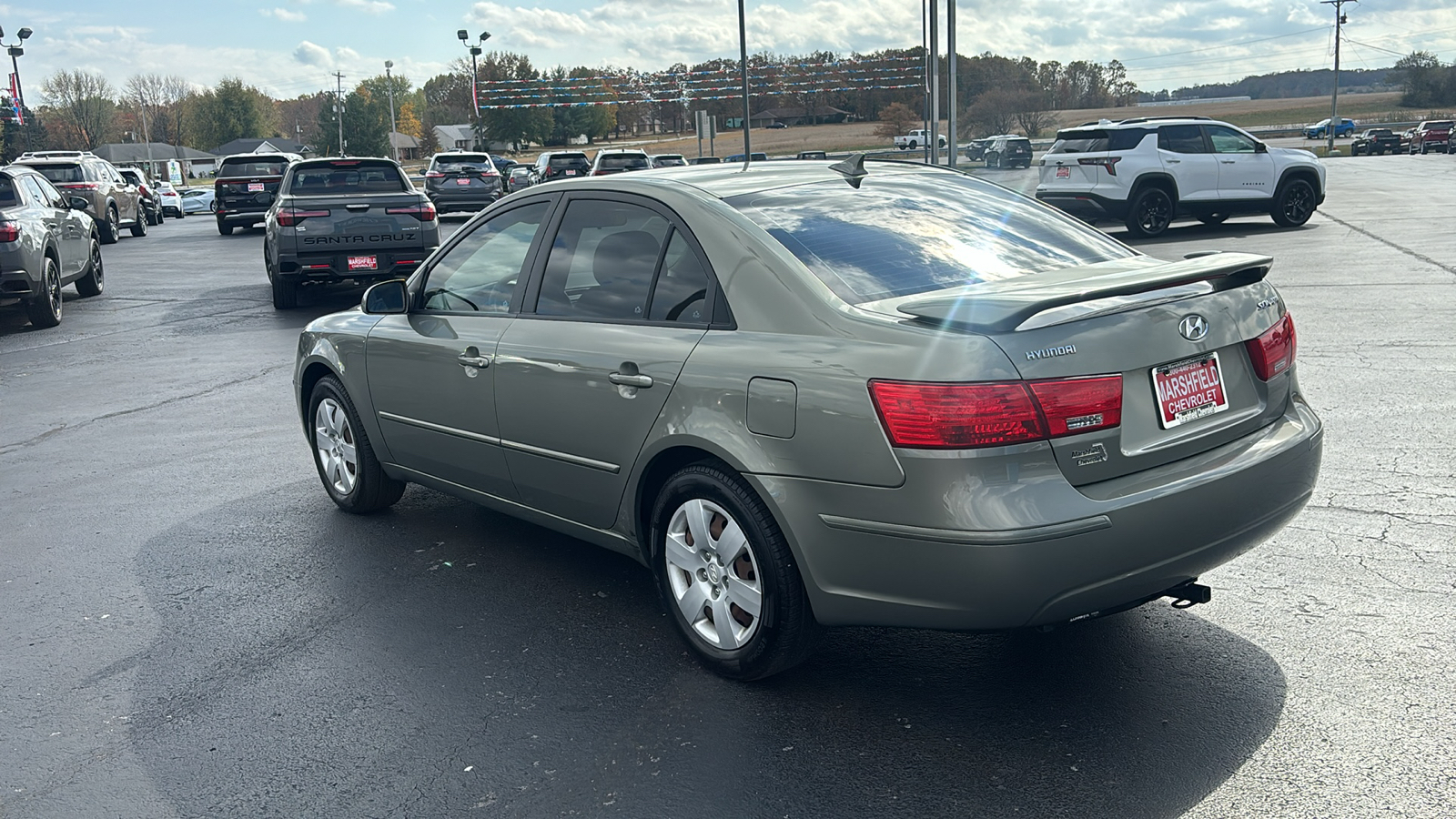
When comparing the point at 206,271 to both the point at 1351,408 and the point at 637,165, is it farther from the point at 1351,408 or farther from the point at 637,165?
the point at 1351,408

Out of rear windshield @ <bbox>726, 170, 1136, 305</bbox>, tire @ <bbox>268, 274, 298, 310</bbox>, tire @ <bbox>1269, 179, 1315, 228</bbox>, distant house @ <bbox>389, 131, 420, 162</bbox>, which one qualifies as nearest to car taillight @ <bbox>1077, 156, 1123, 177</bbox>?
tire @ <bbox>1269, 179, 1315, 228</bbox>

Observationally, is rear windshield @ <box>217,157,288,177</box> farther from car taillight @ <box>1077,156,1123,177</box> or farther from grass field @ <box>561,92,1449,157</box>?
grass field @ <box>561,92,1449,157</box>

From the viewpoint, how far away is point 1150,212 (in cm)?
1989

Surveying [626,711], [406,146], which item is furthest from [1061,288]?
[406,146]

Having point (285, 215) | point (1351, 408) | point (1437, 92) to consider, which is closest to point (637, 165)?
point (285, 215)

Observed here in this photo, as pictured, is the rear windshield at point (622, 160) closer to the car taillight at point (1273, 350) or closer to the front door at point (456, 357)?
the front door at point (456, 357)

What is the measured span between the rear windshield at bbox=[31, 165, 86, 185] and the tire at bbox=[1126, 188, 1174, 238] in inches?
916

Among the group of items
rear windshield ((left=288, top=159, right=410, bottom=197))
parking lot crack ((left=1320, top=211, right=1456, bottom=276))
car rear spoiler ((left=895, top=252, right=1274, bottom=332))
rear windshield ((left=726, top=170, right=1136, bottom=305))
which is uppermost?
rear windshield ((left=288, top=159, right=410, bottom=197))

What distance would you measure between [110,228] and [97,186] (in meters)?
1.05

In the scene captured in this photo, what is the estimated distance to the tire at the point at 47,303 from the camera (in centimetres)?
1430

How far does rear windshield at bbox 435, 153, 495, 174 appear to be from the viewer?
32188mm

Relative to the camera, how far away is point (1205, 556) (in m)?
3.59

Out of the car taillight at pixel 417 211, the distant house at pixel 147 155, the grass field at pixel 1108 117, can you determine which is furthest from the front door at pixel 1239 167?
the distant house at pixel 147 155

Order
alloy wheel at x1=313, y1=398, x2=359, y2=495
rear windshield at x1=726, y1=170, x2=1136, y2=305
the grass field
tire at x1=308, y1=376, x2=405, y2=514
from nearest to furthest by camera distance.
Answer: rear windshield at x1=726, y1=170, x2=1136, y2=305, tire at x1=308, y1=376, x2=405, y2=514, alloy wheel at x1=313, y1=398, x2=359, y2=495, the grass field
